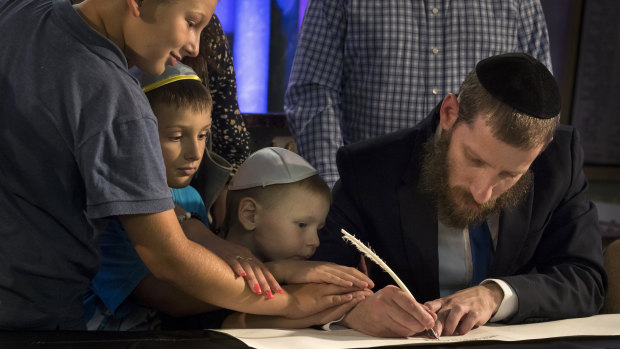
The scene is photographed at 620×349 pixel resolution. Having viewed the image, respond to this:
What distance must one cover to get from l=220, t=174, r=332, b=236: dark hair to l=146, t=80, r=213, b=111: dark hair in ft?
1.04

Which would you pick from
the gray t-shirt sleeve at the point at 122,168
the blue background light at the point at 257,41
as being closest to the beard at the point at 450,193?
the gray t-shirt sleeve at the point at 122,168

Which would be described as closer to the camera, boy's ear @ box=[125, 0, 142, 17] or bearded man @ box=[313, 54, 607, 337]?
boy's ear @ box=[125, 0, 142, 17]

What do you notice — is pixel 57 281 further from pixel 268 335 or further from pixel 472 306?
pixel 472 306

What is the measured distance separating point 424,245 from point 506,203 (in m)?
0.29

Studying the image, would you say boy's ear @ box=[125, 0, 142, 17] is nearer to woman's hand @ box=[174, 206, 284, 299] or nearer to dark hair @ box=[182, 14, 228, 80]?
woman's hand @ box=[174, 206, 284, 299]

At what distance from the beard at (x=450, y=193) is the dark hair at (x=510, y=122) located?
0.53 ft

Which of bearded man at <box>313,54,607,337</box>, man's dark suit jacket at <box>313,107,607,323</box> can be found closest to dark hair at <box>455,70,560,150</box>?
bearded man at <box>313,54,607,337</box>

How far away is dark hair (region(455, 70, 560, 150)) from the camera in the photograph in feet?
6.72

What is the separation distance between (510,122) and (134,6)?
1113 millimetres

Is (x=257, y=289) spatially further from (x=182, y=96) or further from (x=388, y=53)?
(x=388, y=53)

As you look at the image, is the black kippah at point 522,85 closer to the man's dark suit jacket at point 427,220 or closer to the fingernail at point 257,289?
the man's dark suit jacket at point 427,220

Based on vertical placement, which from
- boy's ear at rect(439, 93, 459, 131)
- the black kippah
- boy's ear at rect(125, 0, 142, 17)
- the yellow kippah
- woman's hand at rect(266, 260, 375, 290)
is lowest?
woman's hand at rect(266, 260, 375, 290)

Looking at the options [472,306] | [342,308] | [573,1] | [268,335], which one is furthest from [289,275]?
[573,1]

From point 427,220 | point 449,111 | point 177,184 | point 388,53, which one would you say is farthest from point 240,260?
point 388,53
